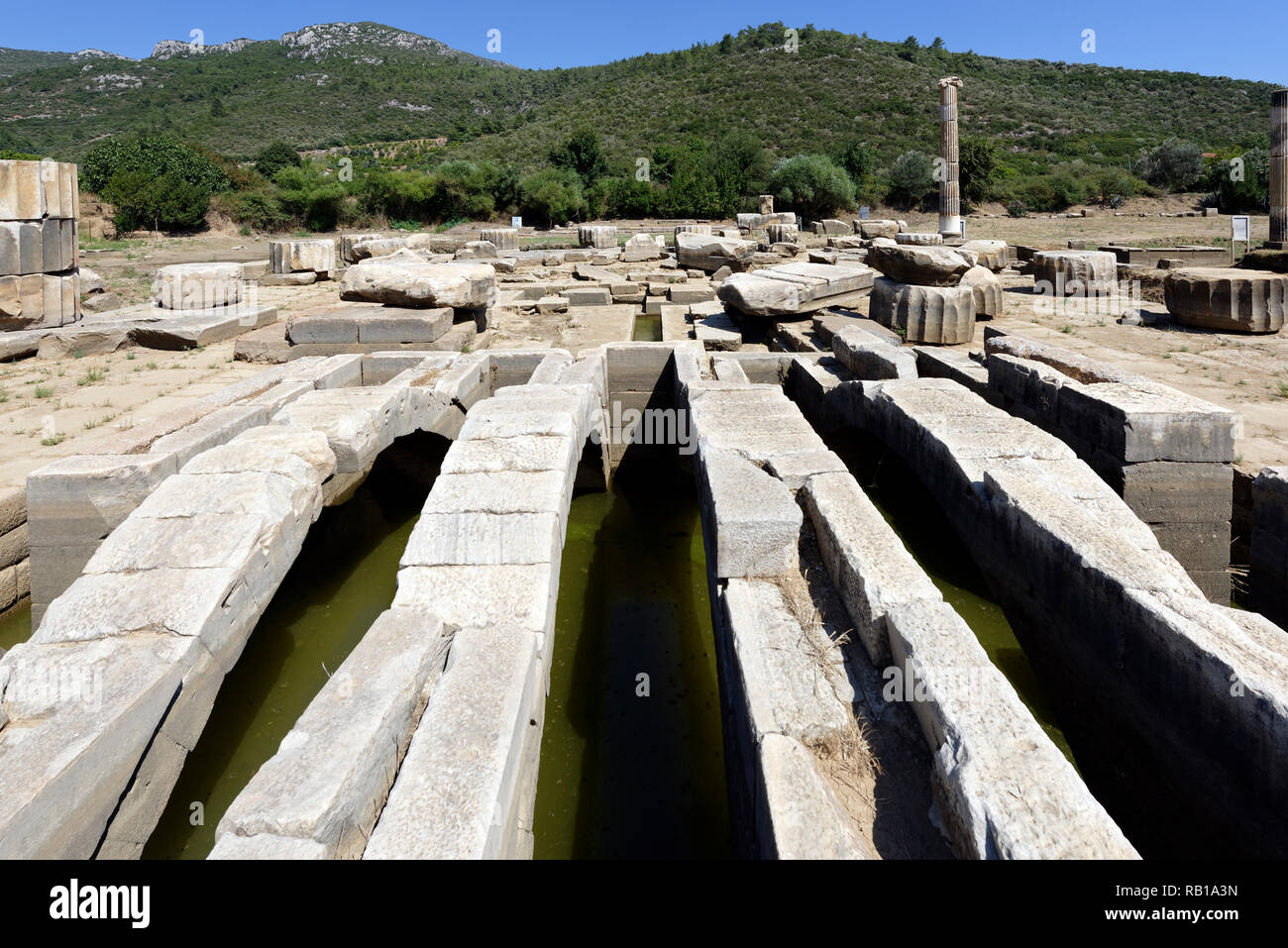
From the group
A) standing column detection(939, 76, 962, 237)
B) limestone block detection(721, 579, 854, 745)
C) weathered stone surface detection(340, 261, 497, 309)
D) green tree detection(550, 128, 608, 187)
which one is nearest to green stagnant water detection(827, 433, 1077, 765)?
limestone block detection(721, 579, 854, 745)

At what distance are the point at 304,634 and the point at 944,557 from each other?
4.48 metres

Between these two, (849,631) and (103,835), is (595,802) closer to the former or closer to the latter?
(849,631)

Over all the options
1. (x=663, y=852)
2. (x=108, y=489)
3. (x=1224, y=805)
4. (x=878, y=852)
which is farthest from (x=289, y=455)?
(x=1224, y=805)

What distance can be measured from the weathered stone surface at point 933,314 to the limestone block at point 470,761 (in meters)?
8.27

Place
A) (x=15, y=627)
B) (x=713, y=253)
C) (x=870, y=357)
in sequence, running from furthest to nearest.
Answer: 1. (x=713, y=253)
2. (x=870, y=357)
3. (x=15, y=627)

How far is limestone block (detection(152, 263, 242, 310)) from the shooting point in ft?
40.6

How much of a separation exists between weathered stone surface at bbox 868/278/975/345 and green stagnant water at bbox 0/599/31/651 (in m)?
9.28

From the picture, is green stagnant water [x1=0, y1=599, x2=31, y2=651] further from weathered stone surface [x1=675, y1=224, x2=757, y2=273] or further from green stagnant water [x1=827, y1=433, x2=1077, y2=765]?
weathered stone surface [x1=675, y1=224, x2=757, y2=273]

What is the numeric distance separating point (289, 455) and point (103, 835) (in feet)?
7.85

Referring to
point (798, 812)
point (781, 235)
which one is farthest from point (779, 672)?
point (781, 235)

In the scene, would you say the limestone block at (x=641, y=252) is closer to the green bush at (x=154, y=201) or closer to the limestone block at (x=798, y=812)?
the green bush at (x=154, y=201)

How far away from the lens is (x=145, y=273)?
18000 millimetres

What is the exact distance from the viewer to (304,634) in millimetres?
5059

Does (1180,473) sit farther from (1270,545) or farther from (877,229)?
(877,229)
